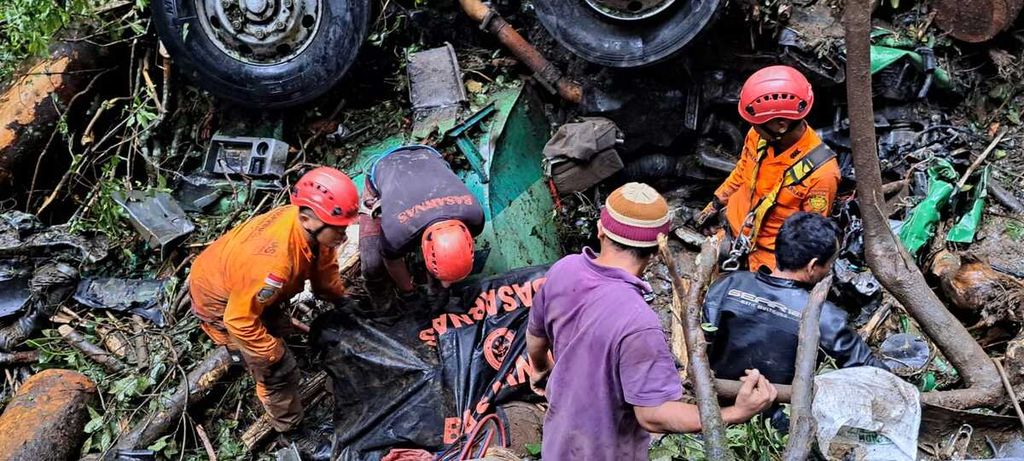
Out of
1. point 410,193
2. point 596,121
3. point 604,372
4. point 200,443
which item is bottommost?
point 200,443

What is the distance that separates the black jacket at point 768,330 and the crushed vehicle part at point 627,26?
197cm

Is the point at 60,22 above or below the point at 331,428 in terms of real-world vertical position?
above

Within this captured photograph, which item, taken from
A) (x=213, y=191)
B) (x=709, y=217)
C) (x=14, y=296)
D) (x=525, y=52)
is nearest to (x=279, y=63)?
(x=213, y=191)

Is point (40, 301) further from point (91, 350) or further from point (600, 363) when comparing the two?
point (600, 363)

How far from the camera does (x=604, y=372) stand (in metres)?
2.28

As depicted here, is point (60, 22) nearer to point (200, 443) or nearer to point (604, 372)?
point (200, 443)

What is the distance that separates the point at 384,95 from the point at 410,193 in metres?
1.76

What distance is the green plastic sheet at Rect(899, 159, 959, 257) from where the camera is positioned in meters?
4.22

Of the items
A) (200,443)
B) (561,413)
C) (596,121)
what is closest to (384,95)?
(596,121)

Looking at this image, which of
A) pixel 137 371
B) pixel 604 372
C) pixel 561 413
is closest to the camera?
pixel 604 372

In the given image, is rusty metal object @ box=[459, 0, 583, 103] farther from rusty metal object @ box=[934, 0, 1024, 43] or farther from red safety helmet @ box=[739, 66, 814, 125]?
rusty metal object @ box=[934, 0, 1024, 43]

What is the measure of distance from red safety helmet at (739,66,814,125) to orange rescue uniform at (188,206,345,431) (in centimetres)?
213

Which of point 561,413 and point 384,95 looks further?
point 384,95

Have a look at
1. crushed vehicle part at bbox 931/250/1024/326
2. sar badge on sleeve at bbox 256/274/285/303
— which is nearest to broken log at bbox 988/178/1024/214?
crushed vehicle part at bbox 931/250/1024/326
